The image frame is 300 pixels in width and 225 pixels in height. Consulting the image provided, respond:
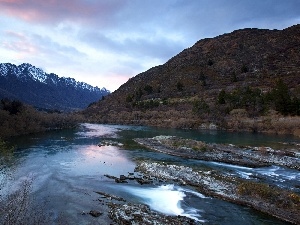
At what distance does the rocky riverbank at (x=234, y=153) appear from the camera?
131ft

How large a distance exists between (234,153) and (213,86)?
100381mm

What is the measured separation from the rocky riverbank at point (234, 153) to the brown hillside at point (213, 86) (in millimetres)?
34115

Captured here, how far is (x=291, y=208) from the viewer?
22.6m

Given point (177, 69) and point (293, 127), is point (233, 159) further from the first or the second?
point (177, 69)

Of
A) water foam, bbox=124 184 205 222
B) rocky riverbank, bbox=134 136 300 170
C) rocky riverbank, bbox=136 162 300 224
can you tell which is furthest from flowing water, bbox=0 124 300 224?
rocky riverbank, bbox=134 136 300 170

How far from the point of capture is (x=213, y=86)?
14350 cm

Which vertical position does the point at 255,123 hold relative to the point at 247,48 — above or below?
below

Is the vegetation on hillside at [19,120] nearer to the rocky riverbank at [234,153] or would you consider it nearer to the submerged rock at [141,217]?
the rocky riverbank at [234,153]

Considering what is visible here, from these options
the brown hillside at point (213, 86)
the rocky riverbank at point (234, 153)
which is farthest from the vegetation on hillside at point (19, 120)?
the brown hillside at point (213, 86)

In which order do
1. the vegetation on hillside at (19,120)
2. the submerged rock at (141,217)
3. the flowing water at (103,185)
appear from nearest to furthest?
1. the submerged rock at (141,217)
2. the flowing water at (103,185)
3. the vegetation on hillside at (19,120)

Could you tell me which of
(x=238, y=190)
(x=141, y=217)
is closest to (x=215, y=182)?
(x=238, y=190)

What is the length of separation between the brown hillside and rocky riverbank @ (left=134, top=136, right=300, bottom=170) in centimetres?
3411

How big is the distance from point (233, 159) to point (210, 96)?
86279mm

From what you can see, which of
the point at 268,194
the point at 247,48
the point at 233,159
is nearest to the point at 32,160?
the point at 233,159
